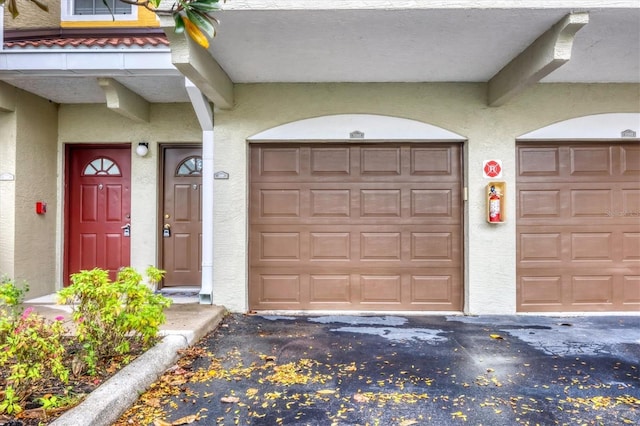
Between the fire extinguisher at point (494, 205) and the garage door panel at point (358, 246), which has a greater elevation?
the fire extinguisher at point (494, 205)

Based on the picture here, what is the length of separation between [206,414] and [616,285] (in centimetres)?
519

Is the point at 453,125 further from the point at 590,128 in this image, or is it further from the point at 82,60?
the point at 82,60

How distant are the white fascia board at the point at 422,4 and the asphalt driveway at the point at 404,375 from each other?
3053mm

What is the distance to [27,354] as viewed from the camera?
2600 mm

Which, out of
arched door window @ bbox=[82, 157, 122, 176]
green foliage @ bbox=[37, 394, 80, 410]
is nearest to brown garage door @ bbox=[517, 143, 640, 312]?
green foliage @ bbox=[37, 394, 80, 410]

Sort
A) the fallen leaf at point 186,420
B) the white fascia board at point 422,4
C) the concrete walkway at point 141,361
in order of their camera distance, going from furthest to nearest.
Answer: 1. the white fascia board at point 422,4
2. the fallen leaf at point 186,420
3. the concrete walkway at point 141,361

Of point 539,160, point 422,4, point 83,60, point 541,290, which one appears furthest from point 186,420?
point 539,160

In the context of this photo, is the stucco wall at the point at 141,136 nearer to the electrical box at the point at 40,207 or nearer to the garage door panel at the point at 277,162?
the electrical box at the point at 40,207

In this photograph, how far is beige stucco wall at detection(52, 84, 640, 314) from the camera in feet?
16.7

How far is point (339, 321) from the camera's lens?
4.91m

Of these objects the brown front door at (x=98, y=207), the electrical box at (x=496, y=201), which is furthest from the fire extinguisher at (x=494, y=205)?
the brown front door at (x=98, y=207)

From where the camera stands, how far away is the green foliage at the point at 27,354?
7.81 feet

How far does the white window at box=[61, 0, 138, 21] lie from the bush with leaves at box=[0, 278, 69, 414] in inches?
173

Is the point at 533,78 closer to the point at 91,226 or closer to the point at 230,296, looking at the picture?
the point at 230,296
